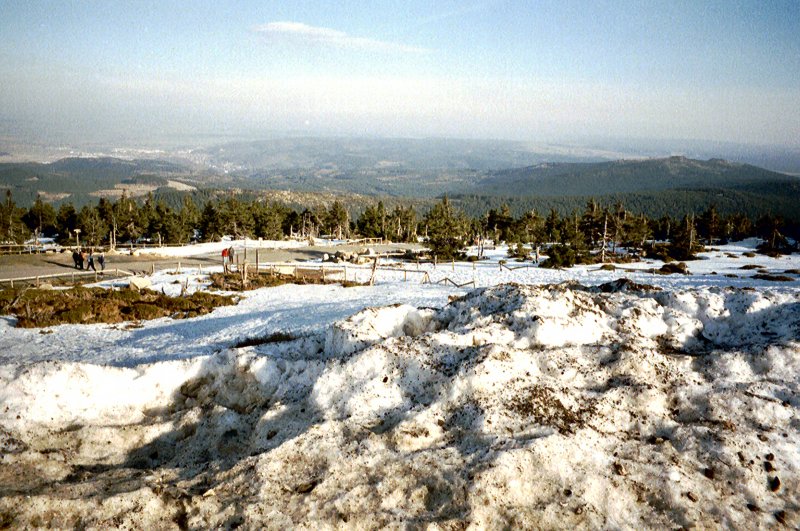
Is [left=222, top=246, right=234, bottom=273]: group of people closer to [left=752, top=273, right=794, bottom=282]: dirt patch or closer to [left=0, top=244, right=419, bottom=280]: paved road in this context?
[left=0, top=244, right=419, bottom=280]: paved road

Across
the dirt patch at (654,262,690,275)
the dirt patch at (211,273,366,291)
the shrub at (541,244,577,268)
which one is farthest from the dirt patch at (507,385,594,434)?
the shrub at (541,244,577,268)

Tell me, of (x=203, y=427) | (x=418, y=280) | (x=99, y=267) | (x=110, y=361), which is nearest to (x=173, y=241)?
(x=99, y=267)

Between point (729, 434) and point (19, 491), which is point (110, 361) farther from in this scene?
point (729, 434)

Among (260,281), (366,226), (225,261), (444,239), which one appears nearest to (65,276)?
(225,261)

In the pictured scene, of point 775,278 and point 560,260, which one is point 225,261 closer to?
point 560,260

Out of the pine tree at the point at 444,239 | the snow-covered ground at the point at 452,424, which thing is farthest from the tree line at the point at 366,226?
the snow-covered ground at the point at 452,424
